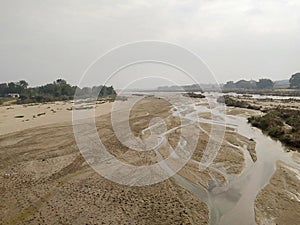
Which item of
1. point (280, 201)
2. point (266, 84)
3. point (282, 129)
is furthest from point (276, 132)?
point (266, 84)

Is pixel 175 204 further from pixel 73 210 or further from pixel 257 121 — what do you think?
pixel 257 121

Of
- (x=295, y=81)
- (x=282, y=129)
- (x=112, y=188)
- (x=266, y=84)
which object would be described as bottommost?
(x=266, y=84)

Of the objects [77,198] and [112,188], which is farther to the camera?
[112,188]

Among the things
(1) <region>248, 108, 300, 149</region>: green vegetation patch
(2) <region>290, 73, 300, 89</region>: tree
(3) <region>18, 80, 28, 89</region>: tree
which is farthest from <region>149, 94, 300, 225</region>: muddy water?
(2) <region>290, 73, 300, 89</region>: tree

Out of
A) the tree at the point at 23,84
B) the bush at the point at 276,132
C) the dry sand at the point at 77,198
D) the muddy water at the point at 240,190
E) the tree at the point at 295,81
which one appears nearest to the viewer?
the dry sand at the point at 77,198

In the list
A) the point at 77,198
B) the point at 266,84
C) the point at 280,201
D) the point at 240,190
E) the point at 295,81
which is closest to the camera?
the point at 280,201

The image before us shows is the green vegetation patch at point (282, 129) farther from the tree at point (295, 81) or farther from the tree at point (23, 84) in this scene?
the tree at point (295, 81)

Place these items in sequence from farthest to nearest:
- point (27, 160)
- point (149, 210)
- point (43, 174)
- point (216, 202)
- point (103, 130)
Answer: point (103, 130)
point (27, 160)
point (43, 174)
point (216, 202)
point (149, 210)

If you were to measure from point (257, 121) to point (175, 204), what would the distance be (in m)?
23.1

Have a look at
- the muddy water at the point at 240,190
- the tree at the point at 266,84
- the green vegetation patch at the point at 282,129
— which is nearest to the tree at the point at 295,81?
the tree at the point at 266,84

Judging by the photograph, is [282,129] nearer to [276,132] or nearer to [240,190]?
[276,132]

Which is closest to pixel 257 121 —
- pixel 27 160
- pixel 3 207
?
pixel 27 160

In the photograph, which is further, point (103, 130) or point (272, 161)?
point (103, 130)

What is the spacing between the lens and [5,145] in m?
20.9
